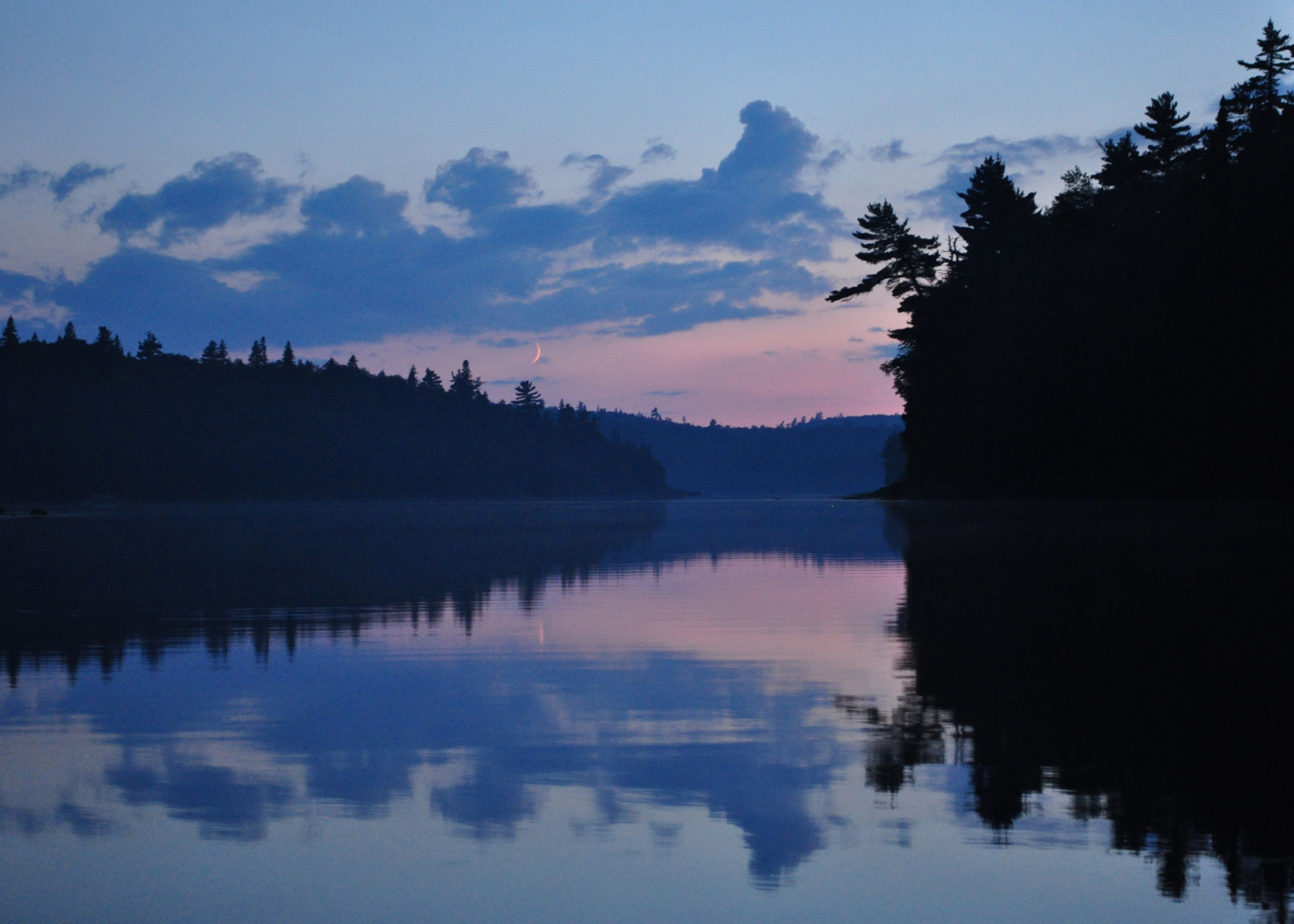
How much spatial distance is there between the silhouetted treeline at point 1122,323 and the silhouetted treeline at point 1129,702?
1025 inches

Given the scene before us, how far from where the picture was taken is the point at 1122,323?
4462 cm

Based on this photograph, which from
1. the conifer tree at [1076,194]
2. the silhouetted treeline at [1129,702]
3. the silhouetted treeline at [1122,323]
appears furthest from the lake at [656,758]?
the conifer tree at [1076,194]

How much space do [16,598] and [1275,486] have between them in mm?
37553

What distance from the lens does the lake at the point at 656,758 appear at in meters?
4.05

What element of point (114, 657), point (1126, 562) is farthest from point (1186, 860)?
point (1126, 562)

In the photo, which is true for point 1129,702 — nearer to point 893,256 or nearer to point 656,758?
point 656,758

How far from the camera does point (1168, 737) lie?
20.0 feet

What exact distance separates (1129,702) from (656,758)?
3189mm

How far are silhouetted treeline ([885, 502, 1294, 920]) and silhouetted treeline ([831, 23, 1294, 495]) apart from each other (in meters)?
26.0

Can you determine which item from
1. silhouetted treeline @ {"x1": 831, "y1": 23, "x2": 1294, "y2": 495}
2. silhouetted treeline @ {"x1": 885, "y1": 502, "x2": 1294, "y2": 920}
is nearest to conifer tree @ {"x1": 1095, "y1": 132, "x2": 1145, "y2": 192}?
silhouetted treeline @ {"x1": 831, "y1": 23, "x2": 1294, "y2": 495}

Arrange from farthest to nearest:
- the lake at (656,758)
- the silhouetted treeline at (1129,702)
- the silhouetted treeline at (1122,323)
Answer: the silhouetted treeline at (1122,323) → the silhouetted treeline at (1129,702) → the lake at (656,758)

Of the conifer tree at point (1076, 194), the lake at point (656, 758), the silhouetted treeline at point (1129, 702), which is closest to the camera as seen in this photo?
the lake at point (656, 758)

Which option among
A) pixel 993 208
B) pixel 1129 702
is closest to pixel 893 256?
pixel 993 208

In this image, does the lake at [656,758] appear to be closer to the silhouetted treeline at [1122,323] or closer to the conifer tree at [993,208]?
the silhouetted treeline at [1122,323]
